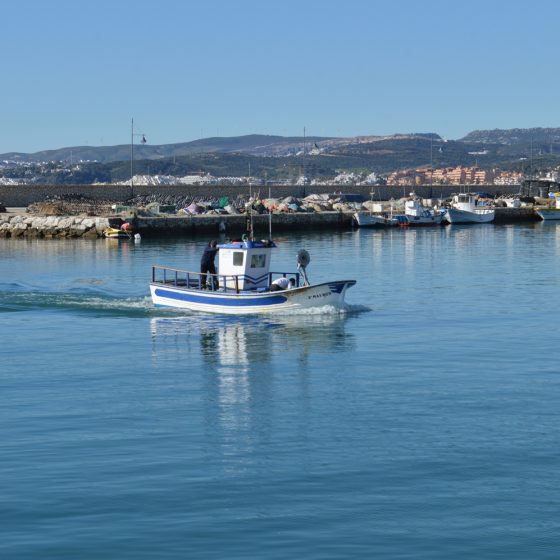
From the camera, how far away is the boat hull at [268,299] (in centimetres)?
3675

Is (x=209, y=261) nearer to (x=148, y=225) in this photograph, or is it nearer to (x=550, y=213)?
(x=148, y=225)

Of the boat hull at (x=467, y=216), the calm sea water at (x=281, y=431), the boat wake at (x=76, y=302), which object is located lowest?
the calm sea water at (x=281, y=431)

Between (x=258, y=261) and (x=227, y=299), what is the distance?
1868mm

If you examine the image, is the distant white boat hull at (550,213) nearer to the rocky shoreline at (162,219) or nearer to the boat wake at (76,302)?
the rocky shoreline at (162,219)

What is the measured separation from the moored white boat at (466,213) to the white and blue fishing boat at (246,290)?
73752 mm

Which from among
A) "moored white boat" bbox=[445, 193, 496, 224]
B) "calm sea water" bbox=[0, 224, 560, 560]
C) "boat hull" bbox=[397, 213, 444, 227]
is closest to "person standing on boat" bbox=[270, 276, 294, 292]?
"calm sea water" bbox=[0, 224, 560, 560]

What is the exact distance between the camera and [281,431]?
2172 cm

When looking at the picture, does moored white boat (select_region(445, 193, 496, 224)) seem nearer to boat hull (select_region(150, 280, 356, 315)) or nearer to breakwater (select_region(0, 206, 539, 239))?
breakwater (select_region(0, 206, 539, 239))

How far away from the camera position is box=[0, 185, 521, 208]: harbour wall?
393 feet

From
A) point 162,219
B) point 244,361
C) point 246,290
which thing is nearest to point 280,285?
point 246,290

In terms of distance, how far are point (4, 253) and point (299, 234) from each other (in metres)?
28.2

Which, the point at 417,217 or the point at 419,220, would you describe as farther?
the point at 417,217

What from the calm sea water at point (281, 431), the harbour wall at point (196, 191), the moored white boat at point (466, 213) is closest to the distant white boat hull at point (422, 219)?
the moored white boat at point (466, 213)

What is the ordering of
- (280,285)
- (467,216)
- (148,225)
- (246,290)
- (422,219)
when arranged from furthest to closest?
1. (467,216)
2. (422,219)
3. (148,225)
4. (246,290)
5. (280,285)
